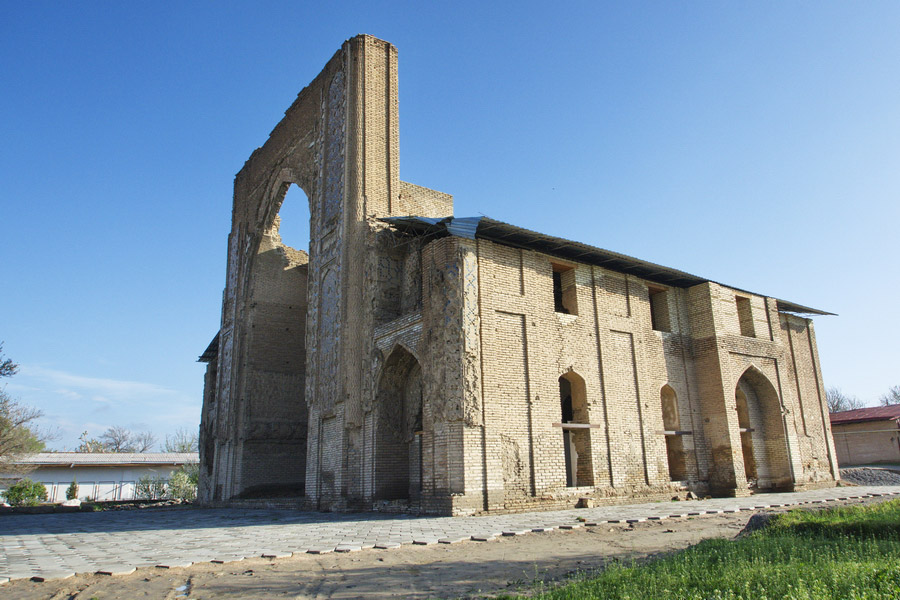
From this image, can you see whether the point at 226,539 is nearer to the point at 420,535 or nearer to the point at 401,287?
the point at 420,535

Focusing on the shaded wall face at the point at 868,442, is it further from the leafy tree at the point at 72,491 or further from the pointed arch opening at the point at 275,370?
the leafy tree at the point at 72,491

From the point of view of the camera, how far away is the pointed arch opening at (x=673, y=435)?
15.6 meters

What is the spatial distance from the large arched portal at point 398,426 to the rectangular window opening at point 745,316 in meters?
9.82

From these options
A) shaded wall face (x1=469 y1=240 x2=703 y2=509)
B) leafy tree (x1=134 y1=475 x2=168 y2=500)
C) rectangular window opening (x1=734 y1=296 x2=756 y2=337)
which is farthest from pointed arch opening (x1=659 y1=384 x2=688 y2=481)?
leafy tree (x1=134 y1=475 x2=168 y2=500)

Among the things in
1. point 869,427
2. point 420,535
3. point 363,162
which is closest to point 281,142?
point 363,162

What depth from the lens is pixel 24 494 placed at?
27812 mm

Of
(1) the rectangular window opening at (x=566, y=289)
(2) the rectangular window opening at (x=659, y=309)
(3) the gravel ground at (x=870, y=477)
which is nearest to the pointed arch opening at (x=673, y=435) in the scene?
(2) the rectangular window opening at (x=659, y=309)

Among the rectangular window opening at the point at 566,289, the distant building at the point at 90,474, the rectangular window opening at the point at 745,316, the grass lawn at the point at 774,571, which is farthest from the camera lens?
the distant building at the point at 90,474

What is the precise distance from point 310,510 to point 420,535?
297 inches

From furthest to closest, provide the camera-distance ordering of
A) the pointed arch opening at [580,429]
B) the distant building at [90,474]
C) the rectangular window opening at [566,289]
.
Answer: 1. the distant building at [90,474]
2. the rectangular window opening at [566,289]
3. the pointed arch opening at [580,429]

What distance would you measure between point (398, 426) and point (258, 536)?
5142 mm

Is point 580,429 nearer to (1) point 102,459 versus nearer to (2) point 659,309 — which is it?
(2) point 659,309

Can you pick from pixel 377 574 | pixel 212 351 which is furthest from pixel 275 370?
pixel 377 574

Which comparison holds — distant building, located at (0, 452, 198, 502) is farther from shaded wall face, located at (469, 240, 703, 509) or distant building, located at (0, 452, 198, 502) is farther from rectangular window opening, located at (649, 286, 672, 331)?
rectangular window opening, located at (649, 286, 672, 331)
